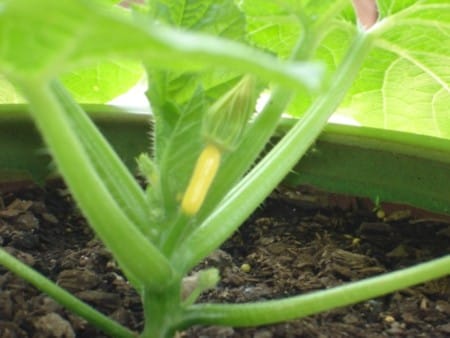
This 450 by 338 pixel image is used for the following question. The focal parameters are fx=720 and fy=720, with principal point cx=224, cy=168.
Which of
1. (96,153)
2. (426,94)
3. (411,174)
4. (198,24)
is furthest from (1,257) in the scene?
(426,94)

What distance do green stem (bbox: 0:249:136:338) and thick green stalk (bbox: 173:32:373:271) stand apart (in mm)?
83

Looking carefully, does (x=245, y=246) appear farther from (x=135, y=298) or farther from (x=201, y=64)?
(x=201, y=64)

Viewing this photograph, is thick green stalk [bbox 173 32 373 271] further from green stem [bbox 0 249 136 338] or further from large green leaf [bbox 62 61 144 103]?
large green leaf [bbox 62 61 144 103]

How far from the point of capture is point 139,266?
54 centimetres

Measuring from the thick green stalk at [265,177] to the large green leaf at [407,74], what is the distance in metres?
0.09

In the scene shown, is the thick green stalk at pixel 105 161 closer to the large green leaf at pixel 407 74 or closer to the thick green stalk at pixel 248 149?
the thick green stalk at pixel 248 149

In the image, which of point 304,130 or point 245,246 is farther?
point 245,246

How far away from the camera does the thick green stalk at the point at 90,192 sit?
1.38ft

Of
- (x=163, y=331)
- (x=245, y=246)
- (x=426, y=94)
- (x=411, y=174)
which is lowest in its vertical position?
(x=163, y=331)

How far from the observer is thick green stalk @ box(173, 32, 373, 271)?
0.62 meters

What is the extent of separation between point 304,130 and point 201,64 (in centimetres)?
38

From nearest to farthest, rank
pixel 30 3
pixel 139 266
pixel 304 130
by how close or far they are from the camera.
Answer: pixel 30 3, pixel 139 266, pixel 304 130

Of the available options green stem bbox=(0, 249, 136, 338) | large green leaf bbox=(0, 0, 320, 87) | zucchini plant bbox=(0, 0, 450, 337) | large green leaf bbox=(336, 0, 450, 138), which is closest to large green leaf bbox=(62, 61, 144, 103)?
zucchini plant bbox=(0, 0, 450, 337)

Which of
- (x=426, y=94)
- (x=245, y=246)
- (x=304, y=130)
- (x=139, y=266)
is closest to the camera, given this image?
(x=139, y=266)
